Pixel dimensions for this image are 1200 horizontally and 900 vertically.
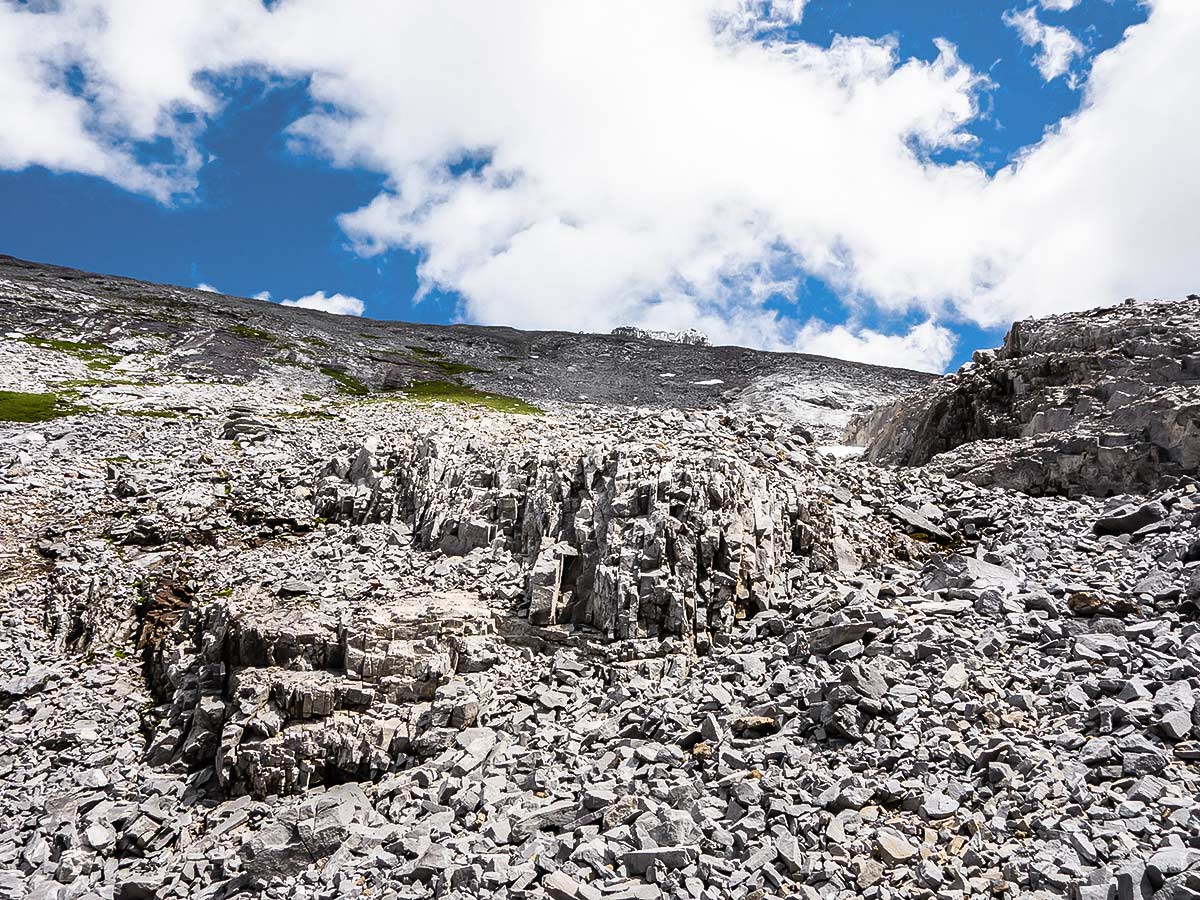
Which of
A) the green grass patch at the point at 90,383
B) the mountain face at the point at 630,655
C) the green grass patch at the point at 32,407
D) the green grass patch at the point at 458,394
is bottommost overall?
the mountain face at the point at 630,655

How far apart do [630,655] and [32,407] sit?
57513 millimetres

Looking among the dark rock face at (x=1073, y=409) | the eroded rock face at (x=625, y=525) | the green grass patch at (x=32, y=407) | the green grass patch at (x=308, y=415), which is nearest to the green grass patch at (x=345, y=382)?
the green grass patch at (x=308, y=415)

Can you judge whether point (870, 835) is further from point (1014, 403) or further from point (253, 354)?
point (253, 354)

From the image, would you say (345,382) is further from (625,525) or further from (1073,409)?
(1073,409)

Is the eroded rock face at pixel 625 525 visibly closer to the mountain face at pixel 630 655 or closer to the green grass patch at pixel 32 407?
the mountain face at pixel 630 655

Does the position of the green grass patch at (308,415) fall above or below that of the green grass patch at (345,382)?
below

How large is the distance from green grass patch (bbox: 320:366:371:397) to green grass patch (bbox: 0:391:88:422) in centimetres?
3080

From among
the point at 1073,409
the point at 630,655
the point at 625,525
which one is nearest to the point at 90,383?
the point at 625,525

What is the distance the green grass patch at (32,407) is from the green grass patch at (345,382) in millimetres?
30804

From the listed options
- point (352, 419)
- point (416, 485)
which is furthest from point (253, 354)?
point (416, 485)

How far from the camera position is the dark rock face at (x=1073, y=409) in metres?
25.7

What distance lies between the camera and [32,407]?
5256 centimetres

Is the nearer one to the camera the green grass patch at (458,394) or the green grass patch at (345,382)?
the green grass patch at (458,394)

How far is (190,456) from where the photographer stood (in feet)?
115
